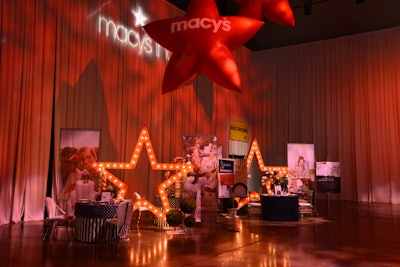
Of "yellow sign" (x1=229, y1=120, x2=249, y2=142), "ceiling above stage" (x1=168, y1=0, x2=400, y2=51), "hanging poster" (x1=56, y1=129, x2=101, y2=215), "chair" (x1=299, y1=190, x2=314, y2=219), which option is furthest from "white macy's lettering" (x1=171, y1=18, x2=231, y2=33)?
"yellow sign" (x1=229, y1=120, x2=249, y2=142)

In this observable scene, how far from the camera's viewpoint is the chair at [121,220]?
5.58 meters

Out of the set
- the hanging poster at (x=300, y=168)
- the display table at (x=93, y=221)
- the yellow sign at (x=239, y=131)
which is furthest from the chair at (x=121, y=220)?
the yellow sign at (x=239, y=131)

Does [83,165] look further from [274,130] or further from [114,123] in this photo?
[274,130]

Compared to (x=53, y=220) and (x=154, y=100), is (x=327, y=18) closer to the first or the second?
(x=154, y=100)

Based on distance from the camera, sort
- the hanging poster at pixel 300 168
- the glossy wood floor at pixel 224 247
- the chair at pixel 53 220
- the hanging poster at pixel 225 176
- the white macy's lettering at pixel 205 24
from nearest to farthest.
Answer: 1. the glossy wood floor at pixel 224 247
2. the white macy's lettering at pixel 205 24
3. the chair at pixel 53 220
4. the hanging poster at pixel 225 176
5. the hanging poster at pixel 300 168

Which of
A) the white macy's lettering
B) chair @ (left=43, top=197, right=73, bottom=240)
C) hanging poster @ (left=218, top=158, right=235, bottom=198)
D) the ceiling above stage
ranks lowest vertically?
chair @ (left=43, top=197, right=73, bottom=240)

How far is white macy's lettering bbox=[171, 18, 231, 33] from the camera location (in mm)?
5512

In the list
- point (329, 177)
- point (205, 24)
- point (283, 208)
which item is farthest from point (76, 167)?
point (329, 177)

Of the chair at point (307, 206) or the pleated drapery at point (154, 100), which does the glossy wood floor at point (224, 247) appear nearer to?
the chair at point (307, 206)

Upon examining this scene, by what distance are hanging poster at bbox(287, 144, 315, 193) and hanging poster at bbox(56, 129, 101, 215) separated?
4.72 m

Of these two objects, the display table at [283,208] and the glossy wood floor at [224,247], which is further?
the display table at [283,208]

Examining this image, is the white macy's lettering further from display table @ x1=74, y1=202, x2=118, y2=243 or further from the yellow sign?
the yellow sign

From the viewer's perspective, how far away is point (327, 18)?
13820 millimetres

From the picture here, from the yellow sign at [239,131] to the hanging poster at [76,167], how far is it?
7.03 meters
